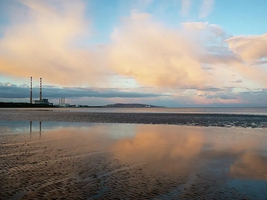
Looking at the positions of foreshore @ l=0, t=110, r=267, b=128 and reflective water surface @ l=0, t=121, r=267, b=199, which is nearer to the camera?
reflective water surface @ l=0, t=121, r=267, b=199

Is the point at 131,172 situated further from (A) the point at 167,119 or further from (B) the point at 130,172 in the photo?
(A) the point at 167,119

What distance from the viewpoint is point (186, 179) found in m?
10.9

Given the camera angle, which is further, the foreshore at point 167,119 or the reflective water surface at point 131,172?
the foreshore at point 167,119

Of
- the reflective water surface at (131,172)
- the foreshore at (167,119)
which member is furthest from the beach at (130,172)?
the foreshore at (167,119)

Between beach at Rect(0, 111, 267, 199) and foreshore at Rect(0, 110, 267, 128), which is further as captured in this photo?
foreshore at Rect(0, 110, 267, 128)

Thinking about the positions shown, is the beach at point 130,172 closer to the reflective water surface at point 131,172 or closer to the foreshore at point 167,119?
A: the reflective water surface at point 131,172

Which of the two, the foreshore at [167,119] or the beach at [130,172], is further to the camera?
the foreshore at [167,119]

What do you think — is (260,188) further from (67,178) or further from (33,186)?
(33,186)

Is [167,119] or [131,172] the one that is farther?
[167,119]

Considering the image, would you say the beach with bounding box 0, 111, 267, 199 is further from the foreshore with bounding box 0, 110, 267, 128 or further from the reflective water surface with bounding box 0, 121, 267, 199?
the foreshore with bounding box 0, 110, 267, 128

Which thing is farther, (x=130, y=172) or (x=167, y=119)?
(x=167, y=119)

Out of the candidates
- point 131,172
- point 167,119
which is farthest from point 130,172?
point 167,119

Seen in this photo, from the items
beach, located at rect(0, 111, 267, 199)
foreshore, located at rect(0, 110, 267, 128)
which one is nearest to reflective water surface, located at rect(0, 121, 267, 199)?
beach, located at rect(0, 111, 267, 199)

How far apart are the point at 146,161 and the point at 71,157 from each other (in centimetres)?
434
